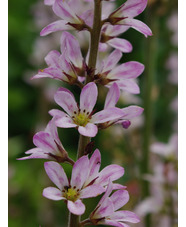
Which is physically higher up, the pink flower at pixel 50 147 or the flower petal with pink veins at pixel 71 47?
the flower petal with pink veins at pixel 71 47

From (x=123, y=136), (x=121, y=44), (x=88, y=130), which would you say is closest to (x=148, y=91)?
(x=123, y=136)

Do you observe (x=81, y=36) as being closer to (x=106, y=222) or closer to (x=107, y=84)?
(x=107, y=84)

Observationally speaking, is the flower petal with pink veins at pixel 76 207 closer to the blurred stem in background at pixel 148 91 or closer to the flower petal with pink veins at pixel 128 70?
the flower petal with pink veins at pixel 128 70

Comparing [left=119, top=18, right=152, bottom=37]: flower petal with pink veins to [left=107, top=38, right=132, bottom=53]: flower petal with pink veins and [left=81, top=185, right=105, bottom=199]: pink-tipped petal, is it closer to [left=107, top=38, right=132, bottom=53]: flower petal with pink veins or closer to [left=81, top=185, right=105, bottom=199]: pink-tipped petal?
[left=107, top=38, right=132, bottom=53]: flower petal with pink veins

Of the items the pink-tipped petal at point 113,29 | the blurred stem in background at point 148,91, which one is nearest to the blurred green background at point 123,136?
the blurred stem in background at point 148,91

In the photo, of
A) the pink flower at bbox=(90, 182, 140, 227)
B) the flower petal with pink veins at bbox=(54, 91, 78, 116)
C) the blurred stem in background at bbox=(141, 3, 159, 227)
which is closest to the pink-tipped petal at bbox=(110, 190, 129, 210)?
the pink flower at bbox=(90, 182, 140, 227)
